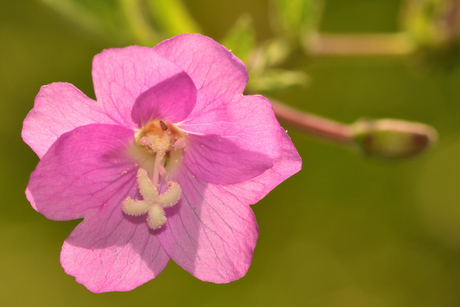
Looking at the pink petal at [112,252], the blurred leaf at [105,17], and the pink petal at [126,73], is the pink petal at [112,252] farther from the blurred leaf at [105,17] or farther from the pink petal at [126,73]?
the blurred leaf at [105,17]

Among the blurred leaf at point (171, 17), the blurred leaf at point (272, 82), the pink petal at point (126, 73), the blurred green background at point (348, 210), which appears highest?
the pink petal at point (126, 73)

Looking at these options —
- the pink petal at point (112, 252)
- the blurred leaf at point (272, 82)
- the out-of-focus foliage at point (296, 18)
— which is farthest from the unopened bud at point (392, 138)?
the pink petal at point (112, 252)

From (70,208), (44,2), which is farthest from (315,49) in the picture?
(70,208)

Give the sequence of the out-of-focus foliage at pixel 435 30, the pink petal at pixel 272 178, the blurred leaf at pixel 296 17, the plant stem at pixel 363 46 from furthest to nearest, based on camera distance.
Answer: the plant stem at pixel 363 46 < the out-of-focus foliage at pixel 435 30 < the blurred leaf at pixel 296 17 < the pink petal at pixel 272 178

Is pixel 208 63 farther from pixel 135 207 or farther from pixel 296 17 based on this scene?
pixel 296 17

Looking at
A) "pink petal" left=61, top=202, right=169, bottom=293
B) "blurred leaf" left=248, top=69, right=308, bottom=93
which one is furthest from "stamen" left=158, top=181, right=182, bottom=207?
"blurred leaf" left=248, top=69, right=308, bottom=93

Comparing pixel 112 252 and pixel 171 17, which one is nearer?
pixel 112 252

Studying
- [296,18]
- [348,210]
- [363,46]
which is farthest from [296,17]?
[348,210]
